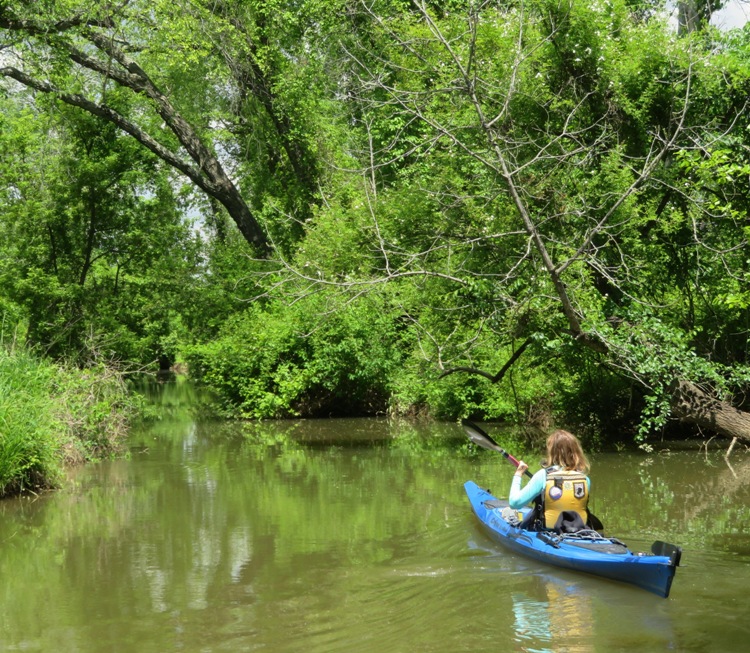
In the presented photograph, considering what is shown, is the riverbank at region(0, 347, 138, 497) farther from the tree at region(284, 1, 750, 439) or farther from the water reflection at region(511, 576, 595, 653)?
the water reflection at region(511, 576, 595, 653)

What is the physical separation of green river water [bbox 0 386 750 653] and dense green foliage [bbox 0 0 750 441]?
7.00ft

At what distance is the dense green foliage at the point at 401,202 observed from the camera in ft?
45.4

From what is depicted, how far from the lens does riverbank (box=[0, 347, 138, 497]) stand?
11297mm

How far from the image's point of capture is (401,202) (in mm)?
16719

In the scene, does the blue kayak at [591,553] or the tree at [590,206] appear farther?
the tree at [590,206]

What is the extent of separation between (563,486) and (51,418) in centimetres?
684

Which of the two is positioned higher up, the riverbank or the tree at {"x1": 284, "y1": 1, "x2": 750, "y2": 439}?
the tree at {"x1": 284, "y1": 1, "x2": 750, "y2": 439}

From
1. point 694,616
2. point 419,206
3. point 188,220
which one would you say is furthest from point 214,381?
point 694,616

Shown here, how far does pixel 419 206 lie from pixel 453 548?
771 cm

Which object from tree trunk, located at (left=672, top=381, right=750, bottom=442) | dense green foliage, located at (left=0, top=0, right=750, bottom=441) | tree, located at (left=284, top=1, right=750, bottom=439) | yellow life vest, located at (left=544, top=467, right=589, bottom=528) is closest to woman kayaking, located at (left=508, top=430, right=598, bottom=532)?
yellow life vest, located at (left=544, top=467, right=589, bottom=528)

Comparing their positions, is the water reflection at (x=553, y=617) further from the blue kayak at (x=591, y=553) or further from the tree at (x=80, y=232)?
the tree at (x=80, y=232)

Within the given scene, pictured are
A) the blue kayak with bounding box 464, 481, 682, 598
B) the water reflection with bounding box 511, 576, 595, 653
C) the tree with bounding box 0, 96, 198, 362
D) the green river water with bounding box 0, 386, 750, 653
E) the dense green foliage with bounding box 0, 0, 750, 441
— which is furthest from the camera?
the tree with bounding box 0, 96, 198, 362

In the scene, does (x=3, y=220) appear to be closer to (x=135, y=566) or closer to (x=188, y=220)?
(x=188, y=220)

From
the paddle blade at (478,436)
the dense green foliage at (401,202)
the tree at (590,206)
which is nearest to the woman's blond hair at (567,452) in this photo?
the paddle blade at (478,436)
